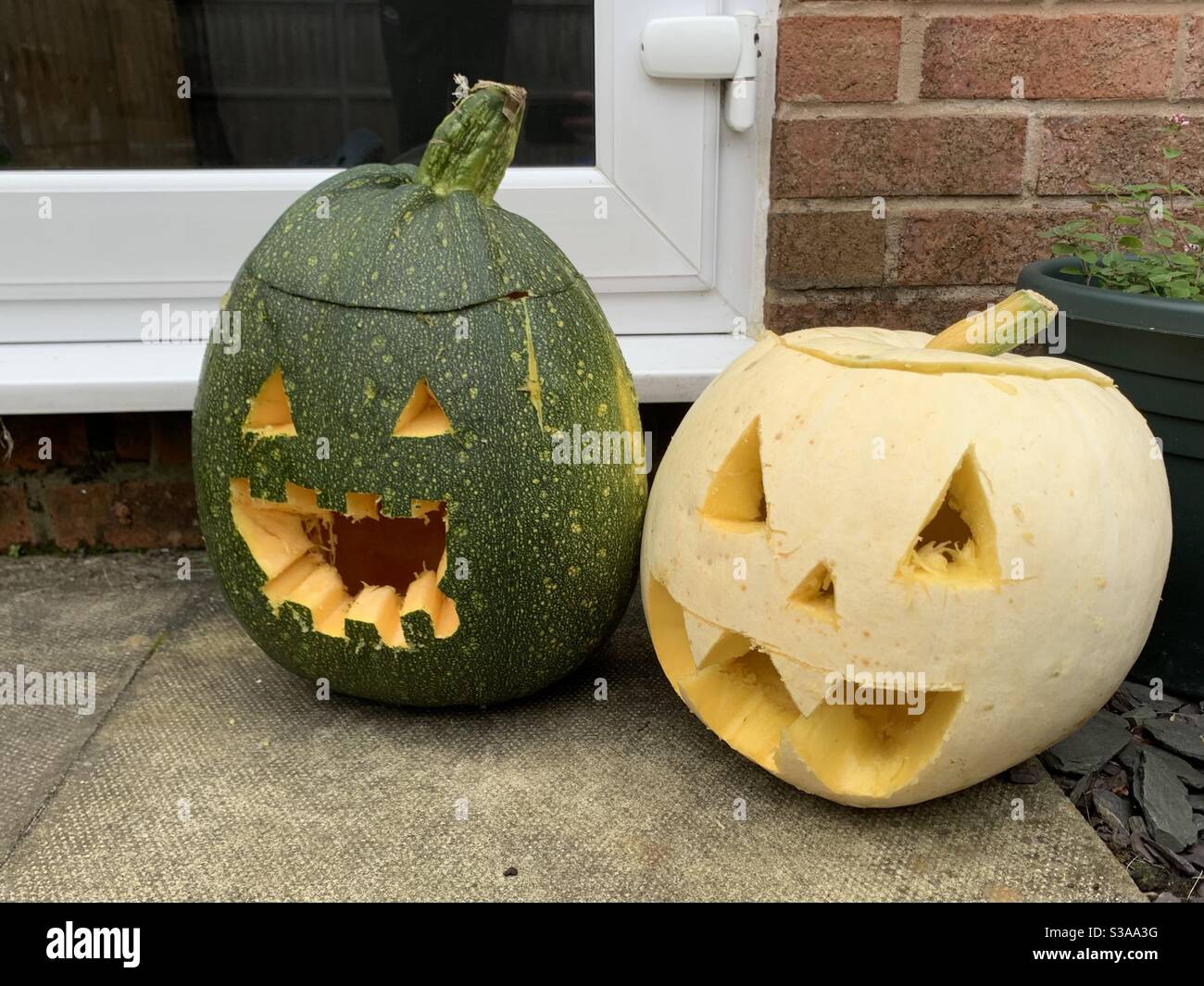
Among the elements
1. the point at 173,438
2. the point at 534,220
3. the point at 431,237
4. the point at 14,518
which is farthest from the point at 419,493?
the point at 14,518

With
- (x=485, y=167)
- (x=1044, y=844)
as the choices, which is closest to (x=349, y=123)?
(x=485, y=167)

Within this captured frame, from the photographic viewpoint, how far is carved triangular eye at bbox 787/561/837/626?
140cm

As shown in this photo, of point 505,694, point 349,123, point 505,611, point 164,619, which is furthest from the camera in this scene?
point 349,123

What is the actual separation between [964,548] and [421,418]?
31.1 inches

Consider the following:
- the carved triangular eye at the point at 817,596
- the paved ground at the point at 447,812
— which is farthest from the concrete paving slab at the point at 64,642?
the carved triangular eye at the point at 817,596

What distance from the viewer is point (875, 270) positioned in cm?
221

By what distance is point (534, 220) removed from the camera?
2.33 metres

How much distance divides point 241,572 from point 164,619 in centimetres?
54

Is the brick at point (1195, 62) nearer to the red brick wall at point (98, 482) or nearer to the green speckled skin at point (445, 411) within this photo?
the green speckled skin at point (445, 411)

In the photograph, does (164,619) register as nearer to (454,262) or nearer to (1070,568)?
(454,262)

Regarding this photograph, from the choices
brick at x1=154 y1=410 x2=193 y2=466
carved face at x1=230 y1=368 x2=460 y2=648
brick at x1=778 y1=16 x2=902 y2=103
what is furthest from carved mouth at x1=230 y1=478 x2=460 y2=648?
brick at x1=778 y1=16 x2=902 y2=103

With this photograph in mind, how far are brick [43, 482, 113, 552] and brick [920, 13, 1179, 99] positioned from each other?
1.98 metres

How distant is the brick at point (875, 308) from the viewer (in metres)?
2.23

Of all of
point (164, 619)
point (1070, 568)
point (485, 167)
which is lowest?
point (164, 619)
